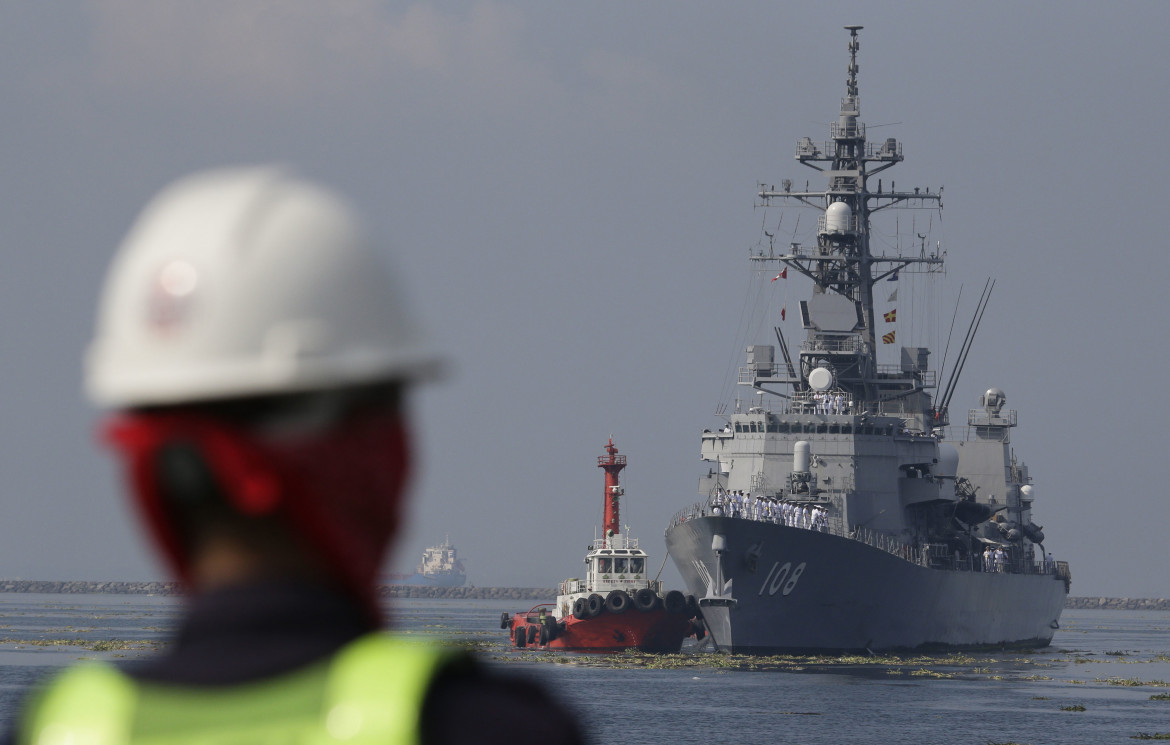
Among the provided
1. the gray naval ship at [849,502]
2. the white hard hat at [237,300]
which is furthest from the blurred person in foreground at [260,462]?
the gray naval ship at [849,502]

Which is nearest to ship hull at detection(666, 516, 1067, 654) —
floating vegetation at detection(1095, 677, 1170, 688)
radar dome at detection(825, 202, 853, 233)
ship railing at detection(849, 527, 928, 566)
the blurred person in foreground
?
ship railing at detection(849, 527, 928, 566)

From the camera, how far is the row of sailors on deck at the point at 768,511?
56875mm

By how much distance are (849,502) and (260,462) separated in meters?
58.8

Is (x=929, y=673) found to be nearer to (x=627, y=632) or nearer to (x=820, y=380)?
(x=820, y=380)

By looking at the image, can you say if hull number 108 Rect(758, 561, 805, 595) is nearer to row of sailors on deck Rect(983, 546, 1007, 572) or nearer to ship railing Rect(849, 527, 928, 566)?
ship railing Rect(849, 527, 928, 566)

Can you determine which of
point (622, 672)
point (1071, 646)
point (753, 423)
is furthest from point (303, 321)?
point (1071, 646)

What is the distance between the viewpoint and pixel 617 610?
204 feet

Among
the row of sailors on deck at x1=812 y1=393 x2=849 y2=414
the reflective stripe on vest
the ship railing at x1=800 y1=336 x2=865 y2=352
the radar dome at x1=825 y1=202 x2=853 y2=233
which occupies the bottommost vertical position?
the reflective stripe on vest

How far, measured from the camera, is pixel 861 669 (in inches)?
2192

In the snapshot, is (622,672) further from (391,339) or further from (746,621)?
(391,339)

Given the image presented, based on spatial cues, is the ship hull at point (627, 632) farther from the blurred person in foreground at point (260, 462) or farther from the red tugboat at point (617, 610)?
the blurred person in foreground at point (260, 462)

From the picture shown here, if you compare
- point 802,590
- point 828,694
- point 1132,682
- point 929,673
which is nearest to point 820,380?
point 802,590

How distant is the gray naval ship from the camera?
5584cm

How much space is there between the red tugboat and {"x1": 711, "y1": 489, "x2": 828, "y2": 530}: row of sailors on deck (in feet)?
17.9
